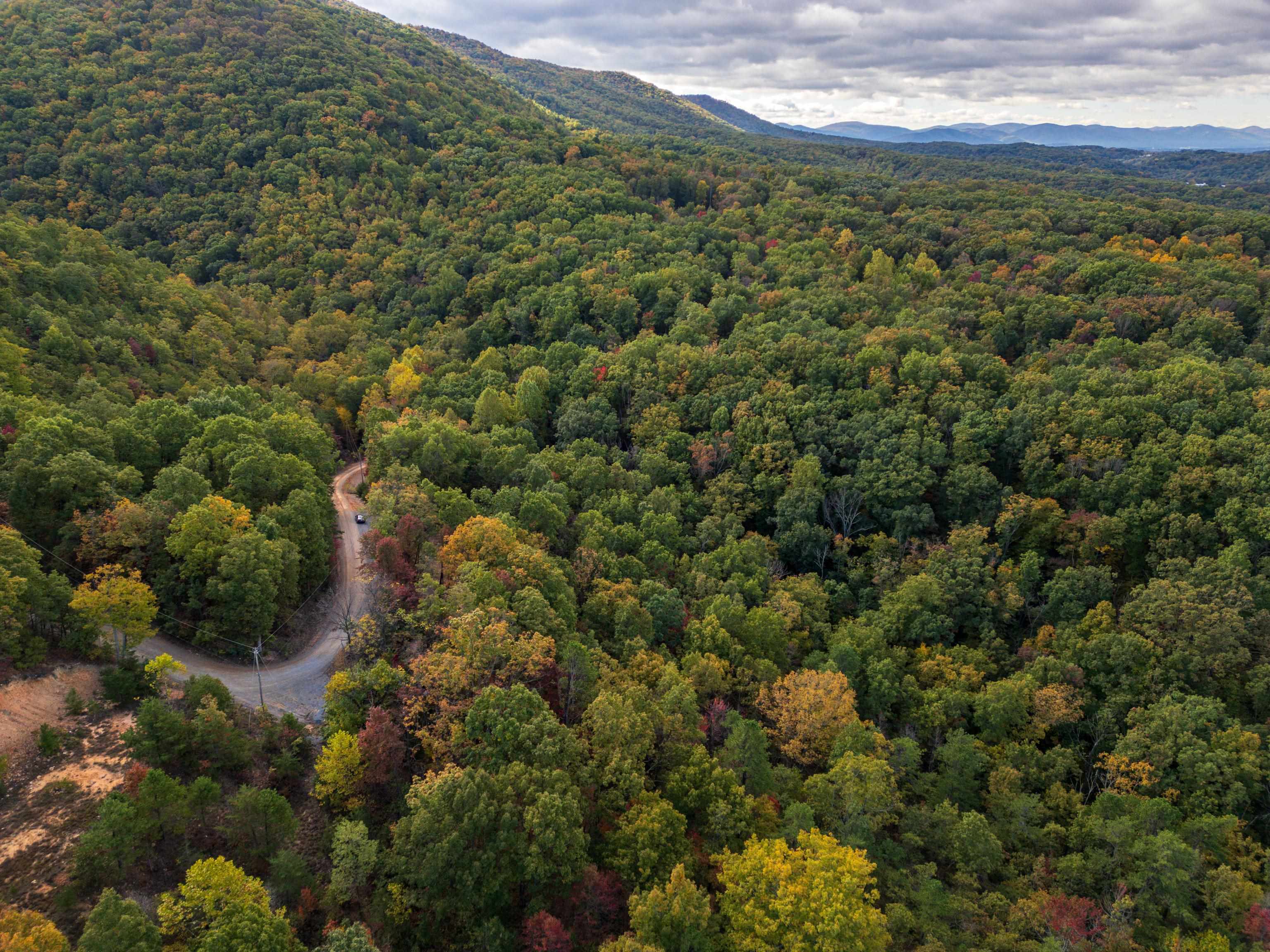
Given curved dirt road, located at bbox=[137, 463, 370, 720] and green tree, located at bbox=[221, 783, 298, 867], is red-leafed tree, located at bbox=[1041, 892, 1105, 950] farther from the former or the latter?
curved dirt road, located at bbox=[137, 463, 370, 720]

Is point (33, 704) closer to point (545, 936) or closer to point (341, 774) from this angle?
point (341, 774)

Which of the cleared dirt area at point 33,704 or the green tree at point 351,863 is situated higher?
the cleared dirt area at point 33,704

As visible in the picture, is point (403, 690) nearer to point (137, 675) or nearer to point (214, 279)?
point (137, 675)

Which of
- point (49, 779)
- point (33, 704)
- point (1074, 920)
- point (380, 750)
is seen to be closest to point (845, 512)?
point (1074, 920)

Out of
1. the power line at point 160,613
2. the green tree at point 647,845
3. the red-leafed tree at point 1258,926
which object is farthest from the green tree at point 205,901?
the red-leafed tree at point 1258,926

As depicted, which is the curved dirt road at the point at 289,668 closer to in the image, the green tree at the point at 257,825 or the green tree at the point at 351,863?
the green tree at the point at 257,825

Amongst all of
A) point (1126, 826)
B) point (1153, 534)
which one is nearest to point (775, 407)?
point (1153, 534)
